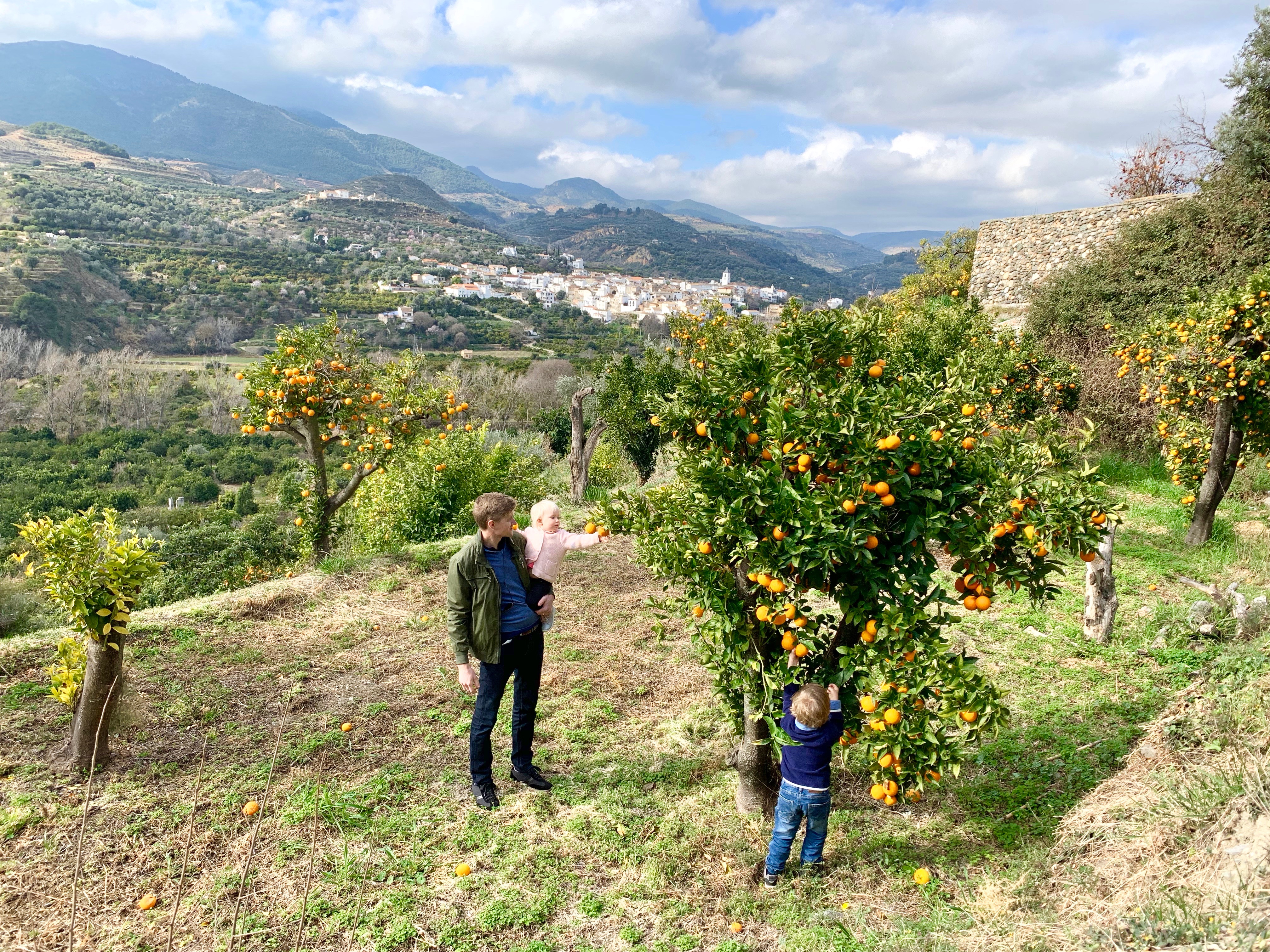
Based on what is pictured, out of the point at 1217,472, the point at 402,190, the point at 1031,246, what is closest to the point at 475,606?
the point at 1217,472

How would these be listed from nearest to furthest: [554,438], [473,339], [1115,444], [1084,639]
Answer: [1084,639] < [1115,444] < [554,438] < [473,339]

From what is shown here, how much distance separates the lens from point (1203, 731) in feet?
11.0

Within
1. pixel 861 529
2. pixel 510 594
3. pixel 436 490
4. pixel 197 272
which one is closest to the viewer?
pixel 861 529

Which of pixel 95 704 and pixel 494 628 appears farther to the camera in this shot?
pixel 95 704

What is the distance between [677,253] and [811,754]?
482 ft

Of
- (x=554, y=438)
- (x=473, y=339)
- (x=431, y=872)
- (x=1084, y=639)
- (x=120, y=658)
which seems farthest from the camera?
(x=473, y=339)

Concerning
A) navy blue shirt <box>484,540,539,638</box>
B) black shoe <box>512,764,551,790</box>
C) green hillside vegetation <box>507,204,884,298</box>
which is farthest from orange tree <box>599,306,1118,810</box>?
green hillside vegetation <box>507,204,884,298</box>

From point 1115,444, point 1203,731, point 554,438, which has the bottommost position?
point 554,438

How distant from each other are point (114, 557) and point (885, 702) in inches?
163

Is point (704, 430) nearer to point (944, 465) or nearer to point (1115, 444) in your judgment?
point (944, 465)

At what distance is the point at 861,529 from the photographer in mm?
2752

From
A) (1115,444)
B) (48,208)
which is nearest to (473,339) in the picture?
(48,208)

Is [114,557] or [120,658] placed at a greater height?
[114,557]

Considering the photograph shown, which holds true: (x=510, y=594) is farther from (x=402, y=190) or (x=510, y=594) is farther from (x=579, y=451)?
(x=402, y=190)
